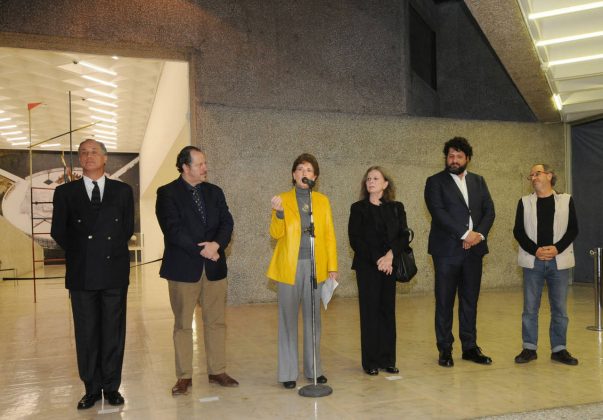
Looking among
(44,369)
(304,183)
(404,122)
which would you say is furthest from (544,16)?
(44,369)

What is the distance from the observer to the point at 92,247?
3.49m

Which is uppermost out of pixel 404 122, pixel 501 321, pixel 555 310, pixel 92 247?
pixel 404 122

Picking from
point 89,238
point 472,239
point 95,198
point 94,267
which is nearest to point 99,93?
point 95,198

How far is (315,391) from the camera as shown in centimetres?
362

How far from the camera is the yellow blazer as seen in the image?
378 cm

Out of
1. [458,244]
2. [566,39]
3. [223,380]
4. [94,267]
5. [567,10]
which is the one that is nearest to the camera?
[94,267]

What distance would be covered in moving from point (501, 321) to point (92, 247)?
4579mm

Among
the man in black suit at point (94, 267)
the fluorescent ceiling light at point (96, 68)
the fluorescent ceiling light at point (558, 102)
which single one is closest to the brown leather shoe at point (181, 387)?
the man in black suit at point (94, 267)

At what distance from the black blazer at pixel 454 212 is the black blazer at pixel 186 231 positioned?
1738 mm

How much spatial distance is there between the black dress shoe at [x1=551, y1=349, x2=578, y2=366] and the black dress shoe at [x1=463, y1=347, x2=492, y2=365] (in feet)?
1.83

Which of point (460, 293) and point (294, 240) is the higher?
point (294, 240)

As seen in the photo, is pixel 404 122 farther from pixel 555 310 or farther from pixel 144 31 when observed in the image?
pixel 555 310

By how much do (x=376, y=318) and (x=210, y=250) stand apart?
136cm

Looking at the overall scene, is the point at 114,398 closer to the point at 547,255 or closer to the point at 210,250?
the point at 210,250
